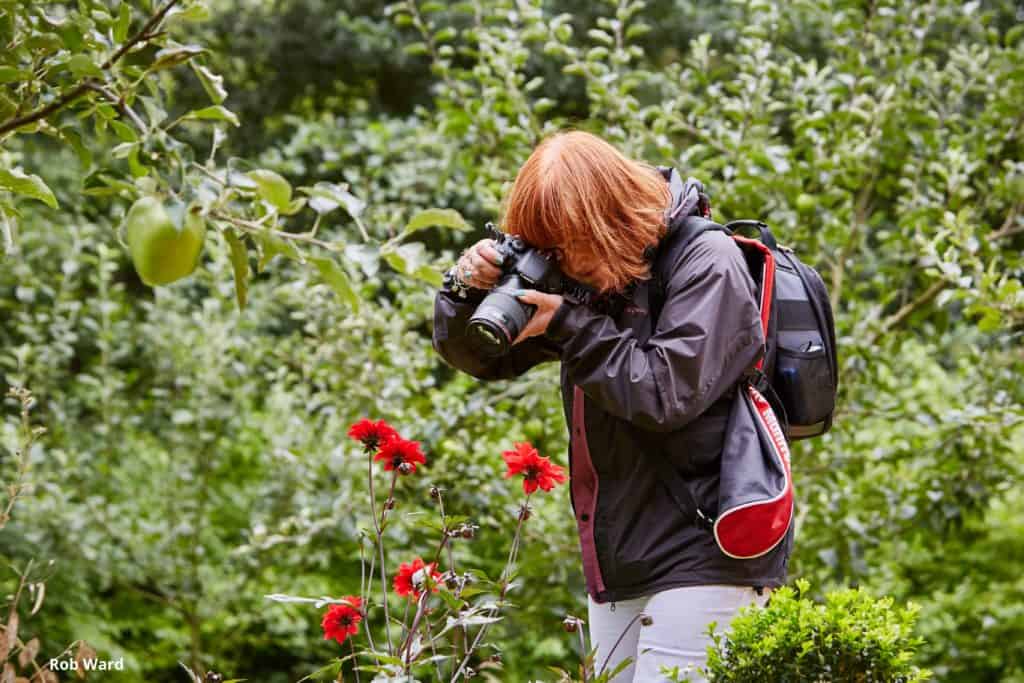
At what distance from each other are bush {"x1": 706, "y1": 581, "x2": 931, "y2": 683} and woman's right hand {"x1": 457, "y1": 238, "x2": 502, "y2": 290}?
736 millimetres

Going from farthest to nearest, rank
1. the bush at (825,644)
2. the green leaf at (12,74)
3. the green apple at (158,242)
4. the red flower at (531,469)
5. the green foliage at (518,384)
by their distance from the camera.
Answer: the green foliage at (518,384), the red flower at (531,469), the green leaf at (12,74), the bush at (825,644), the green apple at (158,242)

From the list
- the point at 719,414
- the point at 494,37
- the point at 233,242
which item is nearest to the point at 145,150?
the point at 233,242

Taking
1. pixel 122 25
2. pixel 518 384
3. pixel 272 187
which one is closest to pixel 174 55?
pixel 122 25

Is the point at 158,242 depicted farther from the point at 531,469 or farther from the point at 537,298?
the point at 531,469

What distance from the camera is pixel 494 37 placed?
4094 mm

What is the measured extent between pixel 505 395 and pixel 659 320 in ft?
5.96

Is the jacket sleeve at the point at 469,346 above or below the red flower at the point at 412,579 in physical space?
above

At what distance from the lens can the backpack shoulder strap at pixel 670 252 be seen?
200 cm

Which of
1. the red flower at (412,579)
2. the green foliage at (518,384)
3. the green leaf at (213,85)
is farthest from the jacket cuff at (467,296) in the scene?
the green foliage at (518,384)

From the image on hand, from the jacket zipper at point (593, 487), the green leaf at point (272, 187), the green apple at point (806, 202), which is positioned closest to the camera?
the green leaf at point (272, 187)

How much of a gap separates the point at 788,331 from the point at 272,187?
102 cm

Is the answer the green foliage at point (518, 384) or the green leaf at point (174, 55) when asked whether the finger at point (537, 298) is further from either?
the green foliage at point (518, 384)

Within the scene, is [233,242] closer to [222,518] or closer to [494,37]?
[494,37]

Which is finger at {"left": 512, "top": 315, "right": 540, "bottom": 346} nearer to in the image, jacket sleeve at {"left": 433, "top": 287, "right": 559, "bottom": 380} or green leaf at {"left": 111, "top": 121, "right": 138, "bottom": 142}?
jacket sleeve at {"left": 433, "top": 287, "right": 559, "bottom": 380}
